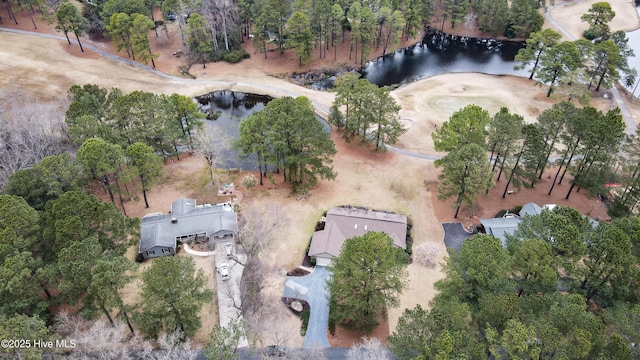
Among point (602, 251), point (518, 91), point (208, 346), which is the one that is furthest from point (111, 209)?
point (518, 91)

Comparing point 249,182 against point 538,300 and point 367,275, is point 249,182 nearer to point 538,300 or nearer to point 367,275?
point 367,275

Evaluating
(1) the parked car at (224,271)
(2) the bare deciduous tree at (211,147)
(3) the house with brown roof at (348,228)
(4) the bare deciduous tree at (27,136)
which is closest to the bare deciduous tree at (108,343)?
(1) the parked car at (224,271)

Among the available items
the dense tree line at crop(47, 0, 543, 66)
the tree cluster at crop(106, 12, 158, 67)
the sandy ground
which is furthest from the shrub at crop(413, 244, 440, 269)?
the tree cluster at crop(106, 12, 158, 67)

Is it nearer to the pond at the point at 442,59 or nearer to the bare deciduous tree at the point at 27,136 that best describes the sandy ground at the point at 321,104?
the pond at the point at 442,59

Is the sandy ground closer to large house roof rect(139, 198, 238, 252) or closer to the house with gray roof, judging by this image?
the house with gray roof

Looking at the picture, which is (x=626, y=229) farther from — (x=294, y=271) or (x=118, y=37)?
(x=118, y=37)

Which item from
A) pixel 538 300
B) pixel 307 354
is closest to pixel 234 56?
pixel 307 354
